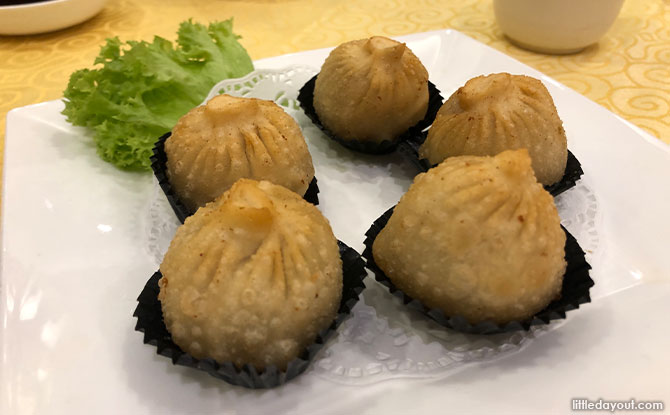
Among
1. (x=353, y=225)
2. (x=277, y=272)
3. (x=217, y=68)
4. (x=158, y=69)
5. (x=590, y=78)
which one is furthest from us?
(x=590, y=78)

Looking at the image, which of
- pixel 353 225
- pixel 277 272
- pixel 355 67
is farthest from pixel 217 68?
pixel 277 272

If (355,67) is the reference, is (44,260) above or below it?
below

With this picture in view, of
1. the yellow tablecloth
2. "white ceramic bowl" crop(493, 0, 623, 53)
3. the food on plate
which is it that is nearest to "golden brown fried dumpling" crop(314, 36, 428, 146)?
the food on plate

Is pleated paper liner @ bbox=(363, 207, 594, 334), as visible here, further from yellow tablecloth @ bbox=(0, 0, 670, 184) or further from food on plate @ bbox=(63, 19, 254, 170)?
yellow tablecloth @ bbox=(0, 0, 670, 184)

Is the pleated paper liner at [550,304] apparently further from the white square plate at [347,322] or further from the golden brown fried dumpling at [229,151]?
the golden brown fried dumpling at [229,151]

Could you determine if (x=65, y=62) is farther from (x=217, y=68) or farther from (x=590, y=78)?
(x=590, y=78)

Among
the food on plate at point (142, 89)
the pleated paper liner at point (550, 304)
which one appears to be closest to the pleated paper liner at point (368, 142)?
the food on plate at point (142, 89)
